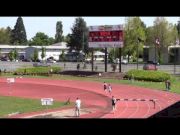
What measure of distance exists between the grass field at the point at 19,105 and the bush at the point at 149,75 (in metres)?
17.1

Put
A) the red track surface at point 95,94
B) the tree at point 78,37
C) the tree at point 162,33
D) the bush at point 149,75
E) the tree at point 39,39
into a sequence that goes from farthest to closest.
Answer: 1. the tree at point 39,39
2. the tree at point 78,37
3. the tree at point 162,33
4. the bush at point 149,75
5. the red track surface at point 95,94

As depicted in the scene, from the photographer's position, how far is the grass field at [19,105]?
29686 millimetres

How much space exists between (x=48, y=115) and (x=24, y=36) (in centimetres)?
16404

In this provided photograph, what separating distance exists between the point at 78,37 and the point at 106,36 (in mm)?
59498

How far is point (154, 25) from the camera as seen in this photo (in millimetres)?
93438

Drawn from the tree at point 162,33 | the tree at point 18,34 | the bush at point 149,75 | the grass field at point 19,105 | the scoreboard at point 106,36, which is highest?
the tree at point 18,34

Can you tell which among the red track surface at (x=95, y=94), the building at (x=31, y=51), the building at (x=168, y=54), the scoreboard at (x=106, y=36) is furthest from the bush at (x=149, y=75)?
the building at (x=31, y=51)

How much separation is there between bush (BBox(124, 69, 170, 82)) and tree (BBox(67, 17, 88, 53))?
6174cm

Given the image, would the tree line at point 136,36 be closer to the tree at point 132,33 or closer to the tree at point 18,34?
the tree at point 132,33

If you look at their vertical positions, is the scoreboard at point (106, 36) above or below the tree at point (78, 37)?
below

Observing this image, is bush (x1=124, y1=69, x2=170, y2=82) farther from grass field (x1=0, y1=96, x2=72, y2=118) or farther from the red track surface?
grass field (x1=0, y1=96, x2=72, y2=118)

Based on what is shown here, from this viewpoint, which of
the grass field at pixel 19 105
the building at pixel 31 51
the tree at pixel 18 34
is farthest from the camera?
the tree at pixel 18 34
